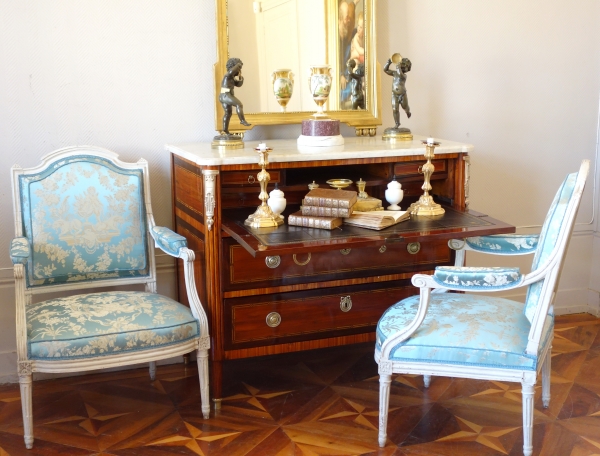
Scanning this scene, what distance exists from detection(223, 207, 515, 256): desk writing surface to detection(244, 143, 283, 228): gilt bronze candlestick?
3 cm

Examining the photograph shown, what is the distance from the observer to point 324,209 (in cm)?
274

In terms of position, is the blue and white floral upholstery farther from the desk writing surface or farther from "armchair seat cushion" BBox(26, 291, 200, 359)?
the desk writing surface

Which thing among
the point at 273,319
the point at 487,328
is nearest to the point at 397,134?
the point at 273,319

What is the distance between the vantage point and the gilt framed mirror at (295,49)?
331 centimetres

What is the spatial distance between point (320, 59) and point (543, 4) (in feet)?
4.36

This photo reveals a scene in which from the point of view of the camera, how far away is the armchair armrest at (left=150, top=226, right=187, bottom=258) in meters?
2.91

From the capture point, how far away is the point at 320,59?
3424mm

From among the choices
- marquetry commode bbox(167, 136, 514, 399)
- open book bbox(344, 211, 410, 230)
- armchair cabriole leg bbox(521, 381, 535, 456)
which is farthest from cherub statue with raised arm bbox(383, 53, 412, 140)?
armchair cabriole leg bbox(521, 381, 535, 456)

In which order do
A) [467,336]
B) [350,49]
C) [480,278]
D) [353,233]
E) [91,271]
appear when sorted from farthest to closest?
[350,49] < [91,271] < [353,233] < [467,336] < [480,278]

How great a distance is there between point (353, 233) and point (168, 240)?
2.66 ft

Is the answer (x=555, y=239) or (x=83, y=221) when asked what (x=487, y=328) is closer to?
(x=555, y=239)

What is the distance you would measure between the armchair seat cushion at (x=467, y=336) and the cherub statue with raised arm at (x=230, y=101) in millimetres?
1051

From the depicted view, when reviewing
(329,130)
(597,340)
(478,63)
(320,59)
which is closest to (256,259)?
(329,130)

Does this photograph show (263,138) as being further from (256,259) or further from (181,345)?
(181,345)
